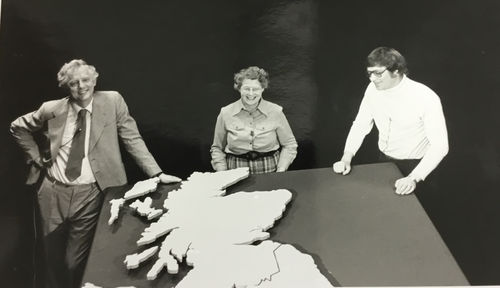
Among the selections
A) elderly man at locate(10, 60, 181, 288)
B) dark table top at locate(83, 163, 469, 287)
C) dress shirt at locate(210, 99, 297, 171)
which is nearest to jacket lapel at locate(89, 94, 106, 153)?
elderly man at locate(10, 60, 181, 288)

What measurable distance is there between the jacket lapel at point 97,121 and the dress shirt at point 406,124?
79 centimetres

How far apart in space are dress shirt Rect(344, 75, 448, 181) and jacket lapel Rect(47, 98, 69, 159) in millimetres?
916

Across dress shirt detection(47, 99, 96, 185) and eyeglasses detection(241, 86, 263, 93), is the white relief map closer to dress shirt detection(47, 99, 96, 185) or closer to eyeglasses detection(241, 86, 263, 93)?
dress shirt detection(47, 99, 96, 185)

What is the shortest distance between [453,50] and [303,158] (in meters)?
0.58

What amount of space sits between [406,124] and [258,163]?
0.48 metres

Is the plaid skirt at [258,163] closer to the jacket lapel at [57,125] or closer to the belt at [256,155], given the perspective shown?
the belt at [256,155]

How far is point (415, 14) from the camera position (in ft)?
5.86

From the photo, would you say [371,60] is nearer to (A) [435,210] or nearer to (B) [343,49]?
(B) [343,49]

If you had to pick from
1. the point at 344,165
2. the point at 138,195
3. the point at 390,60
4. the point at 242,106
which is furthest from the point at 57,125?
the point at 390,60

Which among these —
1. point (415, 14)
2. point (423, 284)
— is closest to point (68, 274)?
point (423, 284)

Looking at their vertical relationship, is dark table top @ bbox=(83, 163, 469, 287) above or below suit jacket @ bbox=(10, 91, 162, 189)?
below

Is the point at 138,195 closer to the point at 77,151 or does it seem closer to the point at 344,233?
the point at 77,151

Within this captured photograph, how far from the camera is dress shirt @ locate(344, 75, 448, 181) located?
1.72 metres

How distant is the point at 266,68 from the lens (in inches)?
70.7
